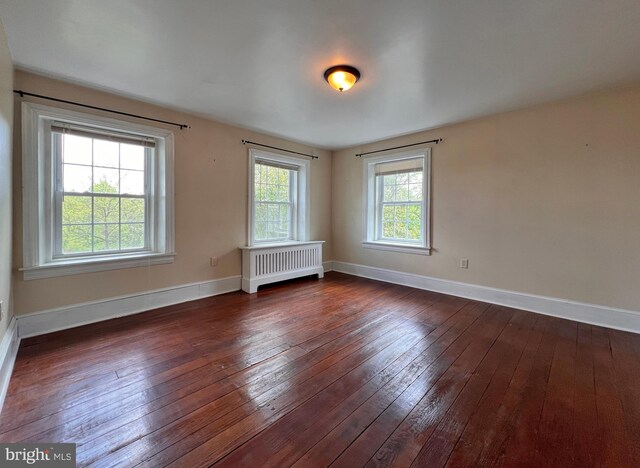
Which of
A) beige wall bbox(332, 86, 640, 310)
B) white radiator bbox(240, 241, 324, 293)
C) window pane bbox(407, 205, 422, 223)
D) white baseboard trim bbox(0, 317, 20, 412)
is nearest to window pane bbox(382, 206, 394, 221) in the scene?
window pane bbox(407, 205, 422, 223)

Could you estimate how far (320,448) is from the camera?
1.33 m

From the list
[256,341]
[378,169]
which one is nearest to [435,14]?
[256,341]

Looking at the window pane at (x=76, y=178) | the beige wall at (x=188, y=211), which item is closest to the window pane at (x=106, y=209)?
the window pane at (x=76, y=178)

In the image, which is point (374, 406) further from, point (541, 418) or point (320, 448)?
point (541, 418)

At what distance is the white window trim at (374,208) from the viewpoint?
4.09m

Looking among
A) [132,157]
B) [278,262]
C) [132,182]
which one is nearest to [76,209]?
[132,182]

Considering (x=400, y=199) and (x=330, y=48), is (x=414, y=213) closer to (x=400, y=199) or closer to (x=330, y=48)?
(x=400, y=199)

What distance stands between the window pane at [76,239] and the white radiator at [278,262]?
1724 millimetres

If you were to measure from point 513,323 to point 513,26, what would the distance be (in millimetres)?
2640

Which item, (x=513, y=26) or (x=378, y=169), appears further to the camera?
(x=378, y=169)

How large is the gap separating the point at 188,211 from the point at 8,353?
199 cm

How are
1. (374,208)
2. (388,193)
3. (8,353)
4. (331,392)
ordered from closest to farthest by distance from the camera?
1. (331,392)
2. (8,353)
3. (388,193)
4. (374,208)

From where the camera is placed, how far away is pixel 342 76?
7.82ft

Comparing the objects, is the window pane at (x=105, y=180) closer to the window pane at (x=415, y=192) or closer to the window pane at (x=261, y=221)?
the window pane at (x=261, y=221)
